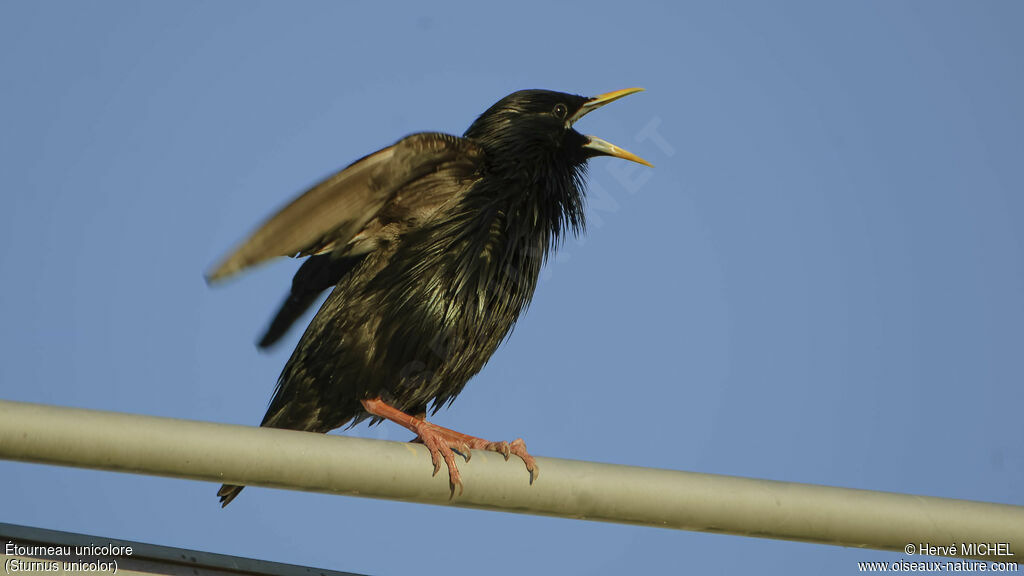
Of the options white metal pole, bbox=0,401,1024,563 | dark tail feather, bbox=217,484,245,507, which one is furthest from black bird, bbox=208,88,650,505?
white metal pole, bbox=0,401,1024,563

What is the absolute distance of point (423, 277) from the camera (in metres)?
4.00

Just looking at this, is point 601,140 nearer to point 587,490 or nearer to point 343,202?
point 343,202

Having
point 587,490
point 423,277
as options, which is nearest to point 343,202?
point 423,277

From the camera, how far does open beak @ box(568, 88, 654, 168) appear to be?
459cm

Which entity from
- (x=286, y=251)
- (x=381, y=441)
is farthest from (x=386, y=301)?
(x=381, y=441)

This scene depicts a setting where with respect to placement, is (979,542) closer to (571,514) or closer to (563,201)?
(571,514)

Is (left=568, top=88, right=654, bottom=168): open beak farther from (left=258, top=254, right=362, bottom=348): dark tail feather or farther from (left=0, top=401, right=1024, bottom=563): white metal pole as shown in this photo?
(left=0, top=401, right=1024, bottom=563): white metal pole

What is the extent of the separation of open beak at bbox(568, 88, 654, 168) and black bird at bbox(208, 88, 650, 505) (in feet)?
0.85

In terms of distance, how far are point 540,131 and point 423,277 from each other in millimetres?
823

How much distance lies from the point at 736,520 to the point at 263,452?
0.98 meters

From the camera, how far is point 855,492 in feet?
7.93

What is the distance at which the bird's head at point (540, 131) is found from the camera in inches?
170

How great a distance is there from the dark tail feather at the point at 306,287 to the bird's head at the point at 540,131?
0.72m

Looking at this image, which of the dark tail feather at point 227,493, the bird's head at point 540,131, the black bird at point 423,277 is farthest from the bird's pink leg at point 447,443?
the bird's head at point 540,131
